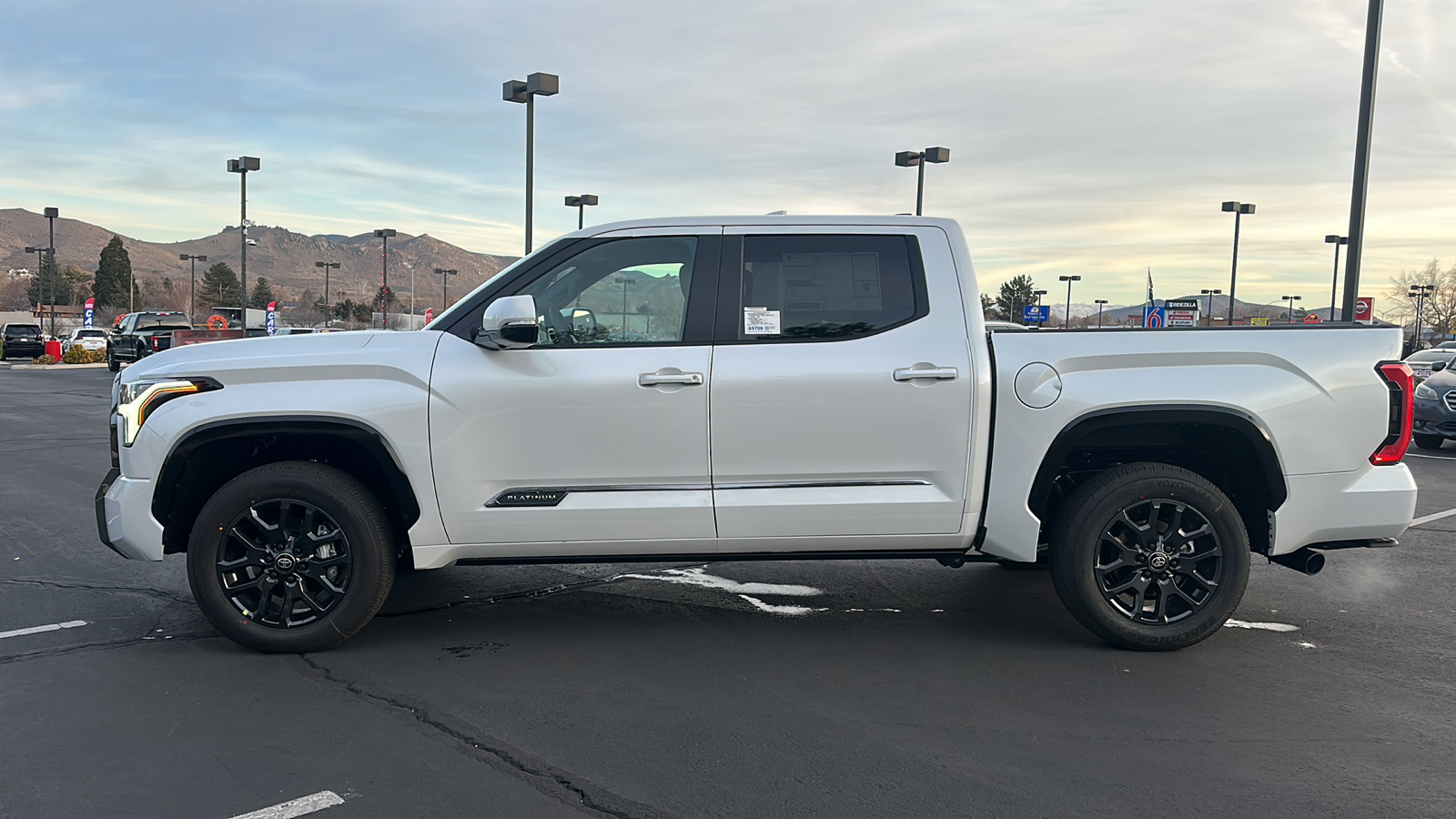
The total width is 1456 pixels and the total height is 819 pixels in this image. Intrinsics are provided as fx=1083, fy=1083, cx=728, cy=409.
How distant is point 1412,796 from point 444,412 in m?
3.92

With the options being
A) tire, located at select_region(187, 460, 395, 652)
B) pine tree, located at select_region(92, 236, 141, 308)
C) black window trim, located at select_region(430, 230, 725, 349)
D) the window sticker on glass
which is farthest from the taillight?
pine tree, located at select_region(92, 236, 141, 308)

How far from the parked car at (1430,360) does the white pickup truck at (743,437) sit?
51.9ft

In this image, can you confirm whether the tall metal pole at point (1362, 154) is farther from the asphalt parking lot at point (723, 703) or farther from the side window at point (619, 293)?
the side window at point (619, 293)

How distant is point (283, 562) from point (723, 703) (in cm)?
211

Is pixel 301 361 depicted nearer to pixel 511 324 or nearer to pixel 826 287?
pixel 511 324

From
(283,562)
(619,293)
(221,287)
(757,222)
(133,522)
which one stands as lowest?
(283,562)

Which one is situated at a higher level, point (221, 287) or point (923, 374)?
point (221, 287)

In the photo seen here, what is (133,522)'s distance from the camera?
16.0 ft

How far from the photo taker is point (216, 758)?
148 inches

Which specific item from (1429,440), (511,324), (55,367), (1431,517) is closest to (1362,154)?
(1429,440)

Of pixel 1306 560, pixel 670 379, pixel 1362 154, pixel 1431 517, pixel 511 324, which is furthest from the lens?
pixel 1362 154

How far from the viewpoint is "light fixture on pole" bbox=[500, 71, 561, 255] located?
21812 mm

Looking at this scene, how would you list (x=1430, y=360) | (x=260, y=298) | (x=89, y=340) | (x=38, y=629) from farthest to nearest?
(x=260, y=298) < (x=89, y=340) < (x=1430, y=360) < (x=38, y=629)

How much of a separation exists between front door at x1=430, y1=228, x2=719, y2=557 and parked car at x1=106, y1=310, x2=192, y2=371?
33.4 meters
